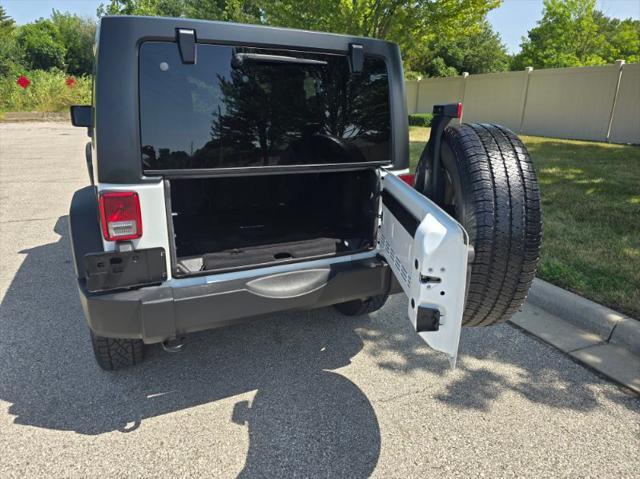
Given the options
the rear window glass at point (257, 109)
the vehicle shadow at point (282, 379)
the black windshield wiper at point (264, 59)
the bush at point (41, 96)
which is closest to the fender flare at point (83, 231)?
the rear window glass at point (257, 109)

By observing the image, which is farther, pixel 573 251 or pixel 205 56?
pixel 573 251

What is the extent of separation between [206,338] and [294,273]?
1.10 m

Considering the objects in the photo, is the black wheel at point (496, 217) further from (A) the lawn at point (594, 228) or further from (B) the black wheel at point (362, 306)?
(A) the lawn at point (594, 228)

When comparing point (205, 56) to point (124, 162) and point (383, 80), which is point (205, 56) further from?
point (383, 80)

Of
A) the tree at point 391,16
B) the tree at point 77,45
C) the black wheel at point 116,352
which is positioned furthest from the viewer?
the tree at point 77,45

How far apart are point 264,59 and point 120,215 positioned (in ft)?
3.65

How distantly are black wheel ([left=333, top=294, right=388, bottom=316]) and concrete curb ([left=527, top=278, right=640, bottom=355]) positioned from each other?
4.44 ft

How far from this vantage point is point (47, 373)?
280 centimetres

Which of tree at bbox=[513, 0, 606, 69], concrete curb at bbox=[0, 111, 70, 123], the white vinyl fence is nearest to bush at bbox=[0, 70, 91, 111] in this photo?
concrete curb at bbox=[0, 111, 70, 123]

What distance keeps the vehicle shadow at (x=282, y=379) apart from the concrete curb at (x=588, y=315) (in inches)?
18.2

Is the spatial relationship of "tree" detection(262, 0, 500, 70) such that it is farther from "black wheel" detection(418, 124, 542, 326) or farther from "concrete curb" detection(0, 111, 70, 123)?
"concrete curb" detection(0, 111, 70, 123)

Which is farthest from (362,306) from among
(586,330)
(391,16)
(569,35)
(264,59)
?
(569,35)

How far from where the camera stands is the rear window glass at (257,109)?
2.18m

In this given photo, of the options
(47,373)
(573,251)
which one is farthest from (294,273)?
(573,251)
